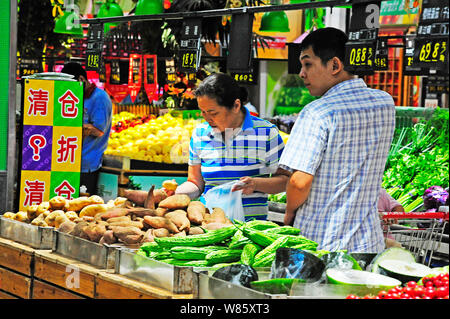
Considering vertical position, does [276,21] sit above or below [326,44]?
above

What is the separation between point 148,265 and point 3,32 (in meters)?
2.33

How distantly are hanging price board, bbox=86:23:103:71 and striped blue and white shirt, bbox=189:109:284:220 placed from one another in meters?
5.00

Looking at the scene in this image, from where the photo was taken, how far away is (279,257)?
8.99ft

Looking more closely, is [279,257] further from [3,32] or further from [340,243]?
[3,32]

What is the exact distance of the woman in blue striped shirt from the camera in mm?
4406

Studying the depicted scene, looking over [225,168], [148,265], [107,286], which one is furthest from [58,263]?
[225,168]

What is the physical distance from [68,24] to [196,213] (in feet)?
21.9

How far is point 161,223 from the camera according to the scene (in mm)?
3627

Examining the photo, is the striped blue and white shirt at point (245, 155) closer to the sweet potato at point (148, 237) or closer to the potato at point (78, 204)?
the potato at point (78, 204)

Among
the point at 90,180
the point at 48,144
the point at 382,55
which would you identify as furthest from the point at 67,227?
the point at 382,55

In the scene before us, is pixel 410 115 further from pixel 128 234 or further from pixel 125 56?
pixel 128 234

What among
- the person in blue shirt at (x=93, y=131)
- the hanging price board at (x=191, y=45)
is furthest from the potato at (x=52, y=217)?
the hanging price board at (x=191, y=45)

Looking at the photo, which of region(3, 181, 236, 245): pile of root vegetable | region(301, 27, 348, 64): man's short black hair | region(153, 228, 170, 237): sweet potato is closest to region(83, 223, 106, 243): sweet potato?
region(3, 181, 236, 245): pile of root vegetable

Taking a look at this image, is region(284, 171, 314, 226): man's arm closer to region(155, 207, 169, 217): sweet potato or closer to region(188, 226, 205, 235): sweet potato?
region(188, 226, 205, 235): sweet potato
